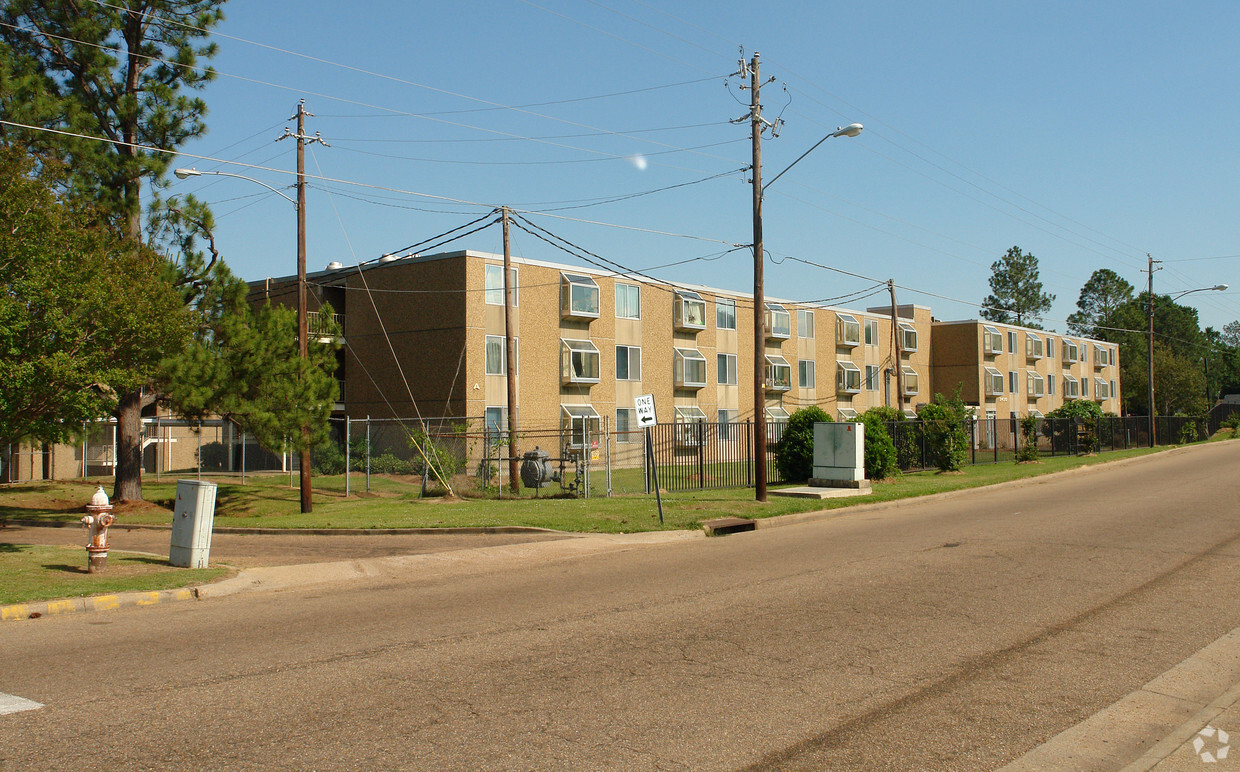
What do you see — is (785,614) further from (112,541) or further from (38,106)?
(38,106)

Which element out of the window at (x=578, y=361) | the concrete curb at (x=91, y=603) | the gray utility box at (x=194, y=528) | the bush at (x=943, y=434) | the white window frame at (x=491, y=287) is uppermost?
the white window frame at (x=491, y=287)

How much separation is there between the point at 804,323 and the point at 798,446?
29.3m

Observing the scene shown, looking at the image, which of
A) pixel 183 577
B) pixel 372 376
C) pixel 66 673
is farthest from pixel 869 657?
pixel 372 376

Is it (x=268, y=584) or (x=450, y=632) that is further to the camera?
(x=268, y=584)

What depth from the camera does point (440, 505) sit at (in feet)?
77.3

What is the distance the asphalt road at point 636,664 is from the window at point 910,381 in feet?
168

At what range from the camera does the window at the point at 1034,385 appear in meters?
72.9

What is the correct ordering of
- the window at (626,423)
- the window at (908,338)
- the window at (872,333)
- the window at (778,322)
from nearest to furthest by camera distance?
1. the window at (626,423)
2. the window at (778,322)
3. the window at (872,333)
4. the window at (908,338)

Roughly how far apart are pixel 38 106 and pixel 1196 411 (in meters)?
75.1

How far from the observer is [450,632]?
332 inches

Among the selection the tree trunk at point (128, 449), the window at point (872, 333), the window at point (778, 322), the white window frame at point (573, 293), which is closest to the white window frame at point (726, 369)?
the window at point (778, 322)

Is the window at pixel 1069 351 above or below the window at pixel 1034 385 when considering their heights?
above

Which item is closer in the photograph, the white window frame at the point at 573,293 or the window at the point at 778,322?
the white window frame at the point at 573,293

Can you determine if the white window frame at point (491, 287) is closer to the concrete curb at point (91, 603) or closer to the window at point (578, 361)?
the window at point (578, 361)
